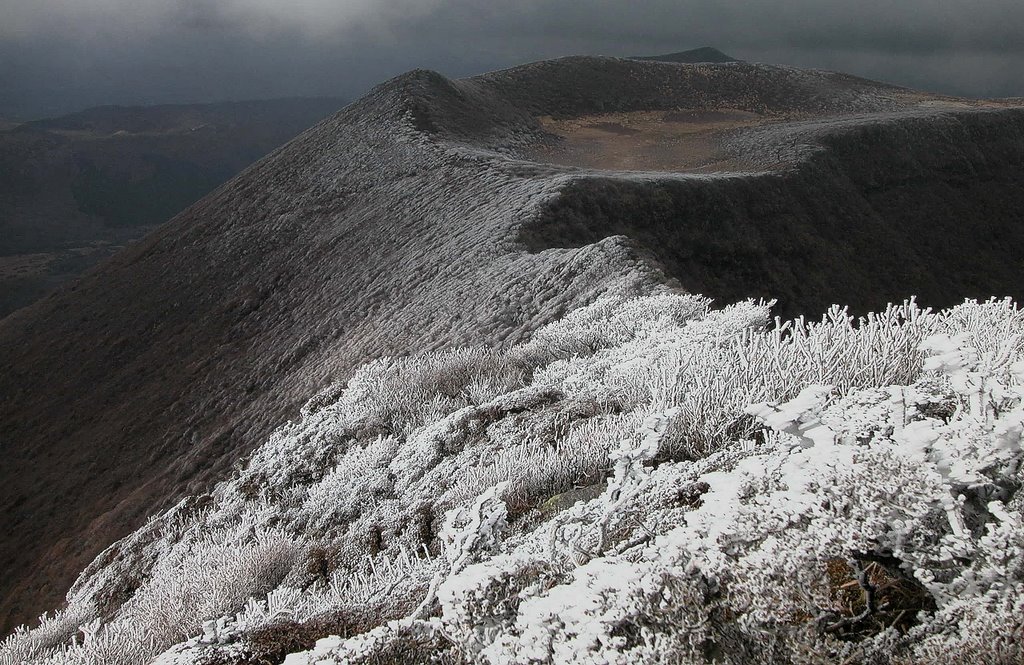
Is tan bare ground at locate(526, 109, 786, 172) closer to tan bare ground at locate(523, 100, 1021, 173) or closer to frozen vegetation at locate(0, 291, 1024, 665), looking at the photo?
tan bare ground at locate(523, 100, 1021, 173)

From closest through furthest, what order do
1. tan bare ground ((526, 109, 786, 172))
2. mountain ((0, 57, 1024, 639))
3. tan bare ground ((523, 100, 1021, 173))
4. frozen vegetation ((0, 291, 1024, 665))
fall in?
frozen vegetation ((0, 291, 1024, 665)) < mountain ((0, 57, 1024, 639)) < tan bare ground ((523, 100, 1021, 173)) < tan bare ground ((526, 109, 786, 172))

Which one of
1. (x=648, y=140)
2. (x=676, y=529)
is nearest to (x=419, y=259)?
(x=676, y=529)

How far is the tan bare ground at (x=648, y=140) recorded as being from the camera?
2953 centimetres

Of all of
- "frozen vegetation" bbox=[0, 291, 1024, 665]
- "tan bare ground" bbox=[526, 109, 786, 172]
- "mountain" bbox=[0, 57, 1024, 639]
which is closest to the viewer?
"frozen vegetation" bbox=[0, 291, 1024, 665]

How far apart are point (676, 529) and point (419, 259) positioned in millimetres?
16440

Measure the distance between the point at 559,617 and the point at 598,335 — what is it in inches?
237

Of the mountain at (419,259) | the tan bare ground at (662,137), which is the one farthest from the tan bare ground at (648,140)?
the mountain at (419,259)

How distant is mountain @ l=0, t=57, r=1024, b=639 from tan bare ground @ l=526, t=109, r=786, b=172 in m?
0.24

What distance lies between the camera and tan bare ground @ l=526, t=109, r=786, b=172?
29.5 metres

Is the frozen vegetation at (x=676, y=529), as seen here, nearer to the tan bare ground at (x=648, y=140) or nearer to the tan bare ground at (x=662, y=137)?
the tan bare ground at (x=662, y=137)

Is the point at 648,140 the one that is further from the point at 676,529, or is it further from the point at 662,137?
the point at 676,529

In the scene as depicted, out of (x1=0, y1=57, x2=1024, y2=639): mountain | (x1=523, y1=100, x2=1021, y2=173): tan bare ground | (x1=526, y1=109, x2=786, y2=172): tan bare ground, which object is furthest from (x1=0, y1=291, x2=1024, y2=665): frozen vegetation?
(x1=526, y1=109, x2=786, y2=172): tan bare ground

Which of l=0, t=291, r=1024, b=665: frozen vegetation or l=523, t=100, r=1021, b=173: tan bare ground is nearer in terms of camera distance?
l=0, t=291, r=1024, b=665: frozen vegetation

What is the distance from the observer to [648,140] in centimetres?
3472
